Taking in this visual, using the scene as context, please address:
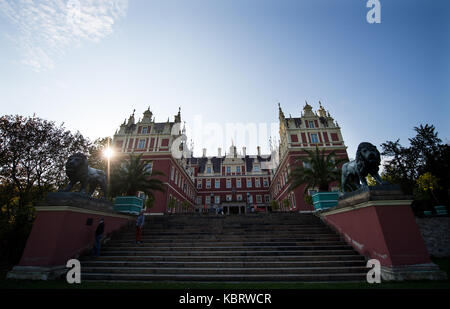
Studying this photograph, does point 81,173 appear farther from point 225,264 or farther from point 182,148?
point 182,148

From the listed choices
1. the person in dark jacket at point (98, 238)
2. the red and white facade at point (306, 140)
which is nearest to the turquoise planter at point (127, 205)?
the person in dark jacket at point (98, 238)

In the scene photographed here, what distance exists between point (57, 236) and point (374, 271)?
1071cm

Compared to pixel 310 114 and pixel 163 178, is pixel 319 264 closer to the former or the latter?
pixel 163 178

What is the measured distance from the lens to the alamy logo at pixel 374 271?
18.6ft

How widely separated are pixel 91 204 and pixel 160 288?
5.38m

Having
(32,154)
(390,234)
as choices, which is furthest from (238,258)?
(32,154)

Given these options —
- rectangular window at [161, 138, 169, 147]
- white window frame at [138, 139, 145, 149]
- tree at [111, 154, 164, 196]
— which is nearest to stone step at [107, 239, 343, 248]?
tree at [111, 154, 164, 196]

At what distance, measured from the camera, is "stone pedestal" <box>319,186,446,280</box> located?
18.3 feet

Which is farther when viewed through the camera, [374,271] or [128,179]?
[128,179]

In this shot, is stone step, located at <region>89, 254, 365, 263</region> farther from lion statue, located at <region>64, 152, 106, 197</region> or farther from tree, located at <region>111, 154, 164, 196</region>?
tree, located at <region>111, 154, 164, 196</region>

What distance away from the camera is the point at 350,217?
26.0ft

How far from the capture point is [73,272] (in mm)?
6453
